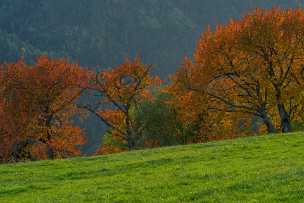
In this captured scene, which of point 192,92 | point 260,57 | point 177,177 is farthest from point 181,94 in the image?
point 177,177

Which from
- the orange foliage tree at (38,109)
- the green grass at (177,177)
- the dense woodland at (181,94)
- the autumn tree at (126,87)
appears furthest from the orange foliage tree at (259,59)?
the green grass at (177,177)

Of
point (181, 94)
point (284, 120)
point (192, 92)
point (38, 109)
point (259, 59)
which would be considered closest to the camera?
point (259, 59)

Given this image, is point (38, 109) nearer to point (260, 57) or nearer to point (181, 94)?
point (181, 94)

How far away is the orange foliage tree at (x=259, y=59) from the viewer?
226 feet

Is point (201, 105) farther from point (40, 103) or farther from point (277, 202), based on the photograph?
point (277, 202)

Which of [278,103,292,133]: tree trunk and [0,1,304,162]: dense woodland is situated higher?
[0,1,304,162]: dense woodland

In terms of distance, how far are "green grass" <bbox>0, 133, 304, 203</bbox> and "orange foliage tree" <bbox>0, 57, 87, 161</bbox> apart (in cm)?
3700

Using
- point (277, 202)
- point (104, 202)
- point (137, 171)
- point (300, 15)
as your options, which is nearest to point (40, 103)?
point (300, 15)

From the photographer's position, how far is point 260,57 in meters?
70.4

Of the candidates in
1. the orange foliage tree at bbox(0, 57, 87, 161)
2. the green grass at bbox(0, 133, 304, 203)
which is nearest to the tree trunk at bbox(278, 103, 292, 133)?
the green grass at bbox(0, 133, 304, 203)

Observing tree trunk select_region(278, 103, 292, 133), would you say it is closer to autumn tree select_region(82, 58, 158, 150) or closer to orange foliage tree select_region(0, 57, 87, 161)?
autumn tree select_region(82, 58, 158, 150)

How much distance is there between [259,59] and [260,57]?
43 centimetres

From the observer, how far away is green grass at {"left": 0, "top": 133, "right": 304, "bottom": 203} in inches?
891

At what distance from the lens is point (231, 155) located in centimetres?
3775
